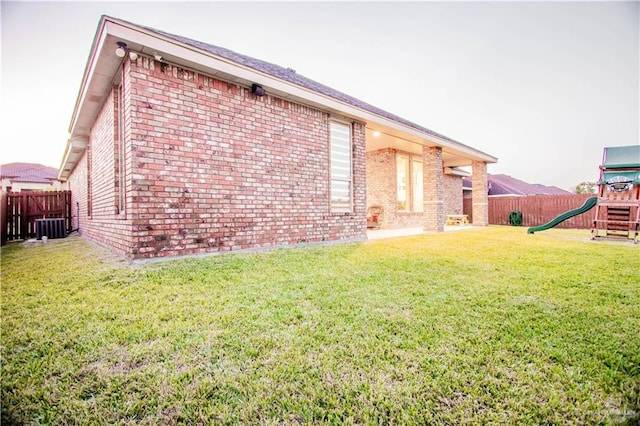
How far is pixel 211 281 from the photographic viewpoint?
10.8 feet

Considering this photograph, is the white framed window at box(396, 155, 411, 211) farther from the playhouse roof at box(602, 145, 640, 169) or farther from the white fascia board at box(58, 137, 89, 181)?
the white fascia board at box(58, 137, 89, 181)

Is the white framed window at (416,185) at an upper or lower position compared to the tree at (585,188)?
lower

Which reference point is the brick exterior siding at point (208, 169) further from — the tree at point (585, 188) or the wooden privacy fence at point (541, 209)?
the tree at point (585, 188)

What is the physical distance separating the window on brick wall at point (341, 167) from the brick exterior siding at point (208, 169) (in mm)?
343

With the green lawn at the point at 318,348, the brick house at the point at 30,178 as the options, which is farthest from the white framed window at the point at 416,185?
the brick house at the point at 30,178

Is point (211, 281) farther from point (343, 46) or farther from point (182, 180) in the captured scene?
point (343, 46)

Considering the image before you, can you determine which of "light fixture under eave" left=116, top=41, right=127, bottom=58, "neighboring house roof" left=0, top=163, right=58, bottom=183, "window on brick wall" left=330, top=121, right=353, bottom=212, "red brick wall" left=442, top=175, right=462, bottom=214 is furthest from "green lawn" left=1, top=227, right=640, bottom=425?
"neighboring house roof" left=0, top=163, right=58, bottom=183

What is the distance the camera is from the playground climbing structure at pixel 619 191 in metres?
7.48

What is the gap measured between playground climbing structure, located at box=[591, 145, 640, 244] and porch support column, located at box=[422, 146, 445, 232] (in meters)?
4.37

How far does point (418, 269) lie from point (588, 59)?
48.3 feet

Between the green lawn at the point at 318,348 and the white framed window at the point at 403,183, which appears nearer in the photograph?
the green lawn at the point at 318,348

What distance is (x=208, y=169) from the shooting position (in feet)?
15.6

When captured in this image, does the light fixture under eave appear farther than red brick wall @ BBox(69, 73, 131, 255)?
No

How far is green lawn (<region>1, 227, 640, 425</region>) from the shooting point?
128 cm
